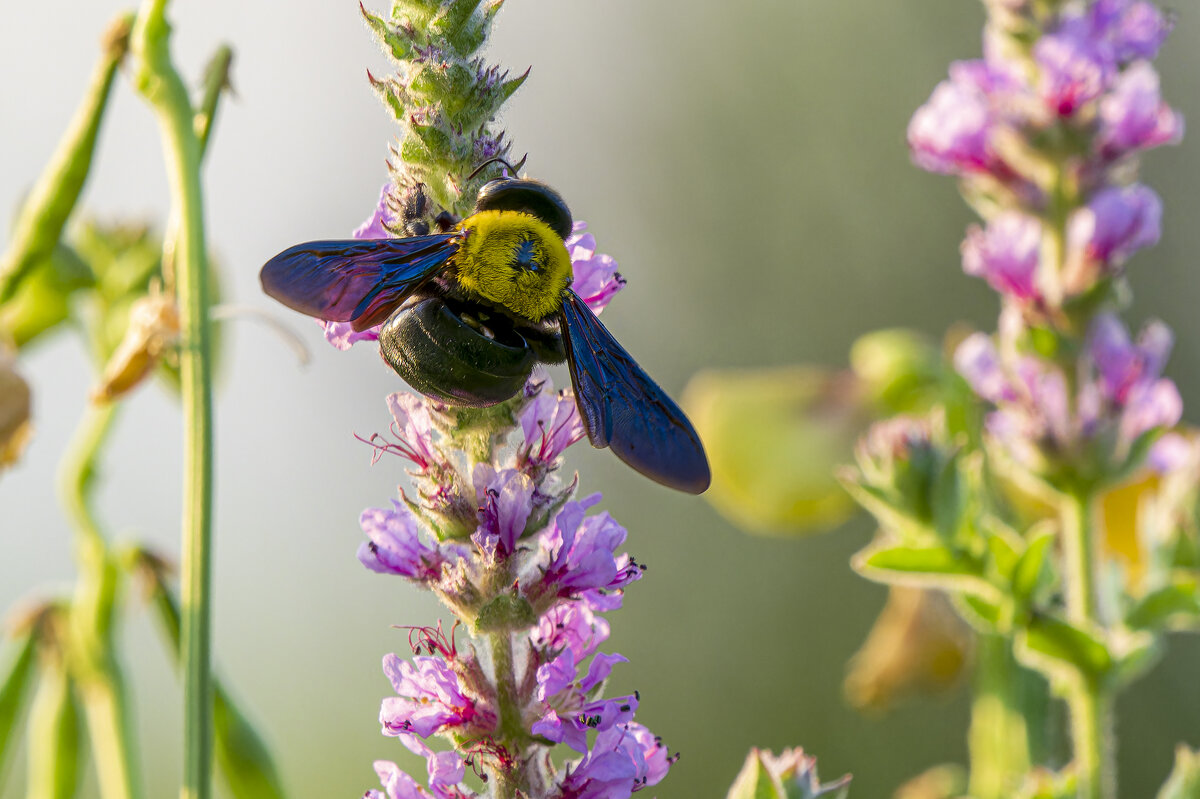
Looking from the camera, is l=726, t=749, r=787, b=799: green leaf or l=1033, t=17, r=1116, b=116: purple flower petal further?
l=1033, t=17, r=1116, b=116: purple flower petal

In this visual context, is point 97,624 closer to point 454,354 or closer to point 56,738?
point 56,738

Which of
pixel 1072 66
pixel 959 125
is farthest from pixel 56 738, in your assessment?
pixel 1072 66

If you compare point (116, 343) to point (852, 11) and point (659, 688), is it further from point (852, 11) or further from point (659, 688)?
point (852, 11)

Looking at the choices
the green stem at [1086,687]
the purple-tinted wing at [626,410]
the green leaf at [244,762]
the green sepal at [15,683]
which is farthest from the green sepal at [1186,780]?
the green sepal at [15,683]

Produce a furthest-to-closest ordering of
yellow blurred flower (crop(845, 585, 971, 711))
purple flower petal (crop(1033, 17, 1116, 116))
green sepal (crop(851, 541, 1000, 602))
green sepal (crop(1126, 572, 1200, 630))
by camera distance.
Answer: yellow blurred flower (crop(845, 585, 971, 711)), purple flower petal (crop(1033, 17, 1116, 116)), green sepal (crop(1126, 572, 1200, 630)), green sepal (crop(851, 541, 1000, 602))

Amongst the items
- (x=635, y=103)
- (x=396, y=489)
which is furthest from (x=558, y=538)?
(x=635, y=103)

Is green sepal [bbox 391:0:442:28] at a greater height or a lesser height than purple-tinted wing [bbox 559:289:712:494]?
greater

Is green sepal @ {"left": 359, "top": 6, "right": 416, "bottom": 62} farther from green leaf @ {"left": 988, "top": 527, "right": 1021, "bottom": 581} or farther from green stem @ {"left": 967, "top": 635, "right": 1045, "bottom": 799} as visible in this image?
green stem @ {"left": 967, "top": 635, "right": 1045, "bottom": 799}

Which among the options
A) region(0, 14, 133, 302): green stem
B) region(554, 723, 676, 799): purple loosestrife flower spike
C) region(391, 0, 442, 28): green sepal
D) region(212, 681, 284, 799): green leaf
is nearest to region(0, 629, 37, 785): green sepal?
region(212, 681, 284, 799): green leaf
